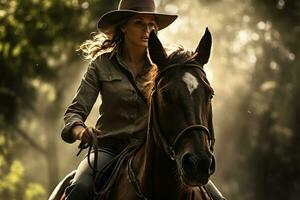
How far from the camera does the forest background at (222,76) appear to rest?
25.9 metres

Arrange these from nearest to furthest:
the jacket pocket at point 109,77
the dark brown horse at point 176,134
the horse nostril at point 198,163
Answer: the horse nostril at point 198,163 < the dark brown horse at point 176,134 < the jacket pocket at point 109,77

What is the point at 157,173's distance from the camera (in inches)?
284

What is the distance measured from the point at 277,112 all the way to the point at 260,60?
326 centimetres

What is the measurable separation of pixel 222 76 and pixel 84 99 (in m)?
32.8

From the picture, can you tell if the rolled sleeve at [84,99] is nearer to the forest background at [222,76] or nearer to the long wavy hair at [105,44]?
the long wavy hair at [105,44]

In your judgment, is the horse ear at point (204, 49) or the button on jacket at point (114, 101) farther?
the button on jacket at point (114, 101)

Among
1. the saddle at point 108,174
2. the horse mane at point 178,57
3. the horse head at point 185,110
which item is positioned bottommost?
the saddle at point 108,174

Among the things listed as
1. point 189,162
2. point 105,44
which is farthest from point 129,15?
point 189,162

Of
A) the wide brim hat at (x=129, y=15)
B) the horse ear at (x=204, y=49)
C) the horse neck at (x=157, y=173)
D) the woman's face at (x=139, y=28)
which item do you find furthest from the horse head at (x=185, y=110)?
the wide brim hat at (x=129, y=15)

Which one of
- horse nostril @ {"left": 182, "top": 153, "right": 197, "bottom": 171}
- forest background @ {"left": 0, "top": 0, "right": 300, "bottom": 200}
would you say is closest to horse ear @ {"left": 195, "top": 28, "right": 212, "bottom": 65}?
horse nostril @ {"left": 182, "top": 153, "right": 197, "bottom": 171}

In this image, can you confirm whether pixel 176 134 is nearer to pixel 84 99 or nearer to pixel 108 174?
pixel 108 174

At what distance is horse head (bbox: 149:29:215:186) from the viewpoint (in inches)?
258

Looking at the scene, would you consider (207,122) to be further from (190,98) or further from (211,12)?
(211,12)

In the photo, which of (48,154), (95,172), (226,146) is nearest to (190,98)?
(95,172)
